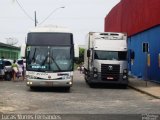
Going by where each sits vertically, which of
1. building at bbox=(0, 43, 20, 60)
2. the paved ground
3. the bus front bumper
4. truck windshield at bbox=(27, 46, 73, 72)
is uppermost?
building at bbox=(0, 43, 20, 60)

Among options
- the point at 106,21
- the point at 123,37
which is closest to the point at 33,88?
the point at 123,37

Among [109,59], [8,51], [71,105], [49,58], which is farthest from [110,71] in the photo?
[8,51]

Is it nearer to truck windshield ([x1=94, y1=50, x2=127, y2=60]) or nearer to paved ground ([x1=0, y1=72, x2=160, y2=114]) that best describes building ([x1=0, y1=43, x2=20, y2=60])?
truck windshield ([x1=94, y1=50, x2=127, y2=60])

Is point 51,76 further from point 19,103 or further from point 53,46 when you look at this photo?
point 19,103

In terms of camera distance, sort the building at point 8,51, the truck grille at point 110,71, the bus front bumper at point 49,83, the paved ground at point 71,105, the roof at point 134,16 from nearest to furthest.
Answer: the paved ground at point 71,105 < the bus front bumper at point 49,83 < the truck grille at point 110,71 < the roof at point 134,16 < the building at point 8,51

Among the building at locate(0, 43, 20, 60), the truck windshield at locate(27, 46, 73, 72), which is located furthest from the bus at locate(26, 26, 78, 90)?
the building at locate(0, 43, 20, 60)

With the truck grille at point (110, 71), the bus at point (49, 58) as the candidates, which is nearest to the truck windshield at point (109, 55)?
the truck grille at point (110, 71)

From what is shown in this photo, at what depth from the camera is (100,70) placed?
30688 millimetres

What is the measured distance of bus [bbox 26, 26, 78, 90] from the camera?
26000 millimetres

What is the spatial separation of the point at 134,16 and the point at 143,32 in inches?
205

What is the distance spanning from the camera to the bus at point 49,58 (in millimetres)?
26000

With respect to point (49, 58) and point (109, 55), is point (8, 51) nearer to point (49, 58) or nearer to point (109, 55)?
point (109, 55)

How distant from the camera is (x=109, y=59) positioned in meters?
30.8

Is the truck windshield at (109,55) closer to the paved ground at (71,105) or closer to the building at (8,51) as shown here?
the paved ground at (71,105)
